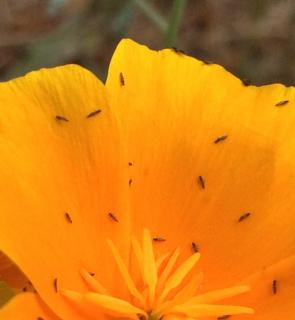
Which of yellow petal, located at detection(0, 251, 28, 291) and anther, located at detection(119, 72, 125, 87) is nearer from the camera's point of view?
yellow petal, located at detection(0, 251, 28, 291)

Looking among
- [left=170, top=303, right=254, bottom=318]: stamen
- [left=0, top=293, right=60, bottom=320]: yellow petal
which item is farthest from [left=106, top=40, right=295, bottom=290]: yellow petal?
[left=0, top=293, right=60, bottom=320]: yellow petal

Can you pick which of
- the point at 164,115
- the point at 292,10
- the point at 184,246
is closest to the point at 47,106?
the point at 164,115

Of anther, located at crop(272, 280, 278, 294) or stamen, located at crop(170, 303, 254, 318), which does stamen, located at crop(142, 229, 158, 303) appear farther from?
anther, located at crop(272, 280, 278, 294)

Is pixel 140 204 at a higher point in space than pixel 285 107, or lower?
lower

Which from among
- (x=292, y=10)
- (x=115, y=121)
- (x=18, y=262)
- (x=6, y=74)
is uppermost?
(x=292, y=10)

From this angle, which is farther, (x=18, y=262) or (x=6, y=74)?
(x=6, y=74)

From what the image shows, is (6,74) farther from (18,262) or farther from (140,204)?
(18,262)
